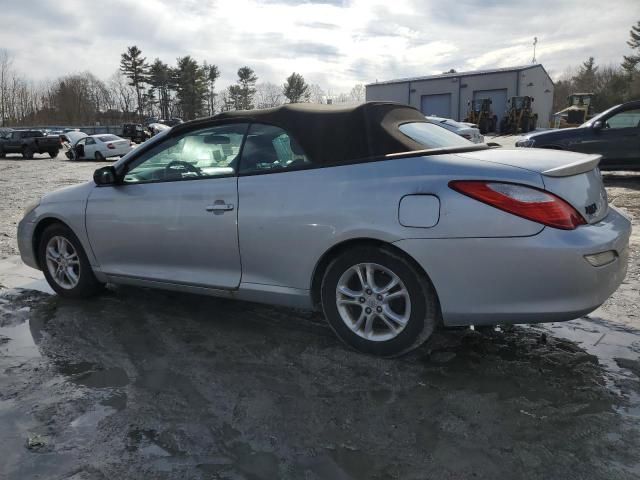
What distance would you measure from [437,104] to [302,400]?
46.4m

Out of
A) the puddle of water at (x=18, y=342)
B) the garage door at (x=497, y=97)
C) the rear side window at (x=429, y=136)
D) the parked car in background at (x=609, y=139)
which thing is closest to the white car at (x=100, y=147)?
the parked car in background at (x=609, y=139)

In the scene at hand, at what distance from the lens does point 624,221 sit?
3186mm

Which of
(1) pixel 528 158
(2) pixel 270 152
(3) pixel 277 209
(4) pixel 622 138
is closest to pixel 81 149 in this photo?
(4) pixel 622 138

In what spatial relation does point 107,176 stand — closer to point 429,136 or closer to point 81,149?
point 429,136

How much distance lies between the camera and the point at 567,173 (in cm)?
283

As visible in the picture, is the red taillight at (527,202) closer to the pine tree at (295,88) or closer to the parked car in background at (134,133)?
the parked car in background at (134,133)

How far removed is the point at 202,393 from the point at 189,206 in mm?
1399

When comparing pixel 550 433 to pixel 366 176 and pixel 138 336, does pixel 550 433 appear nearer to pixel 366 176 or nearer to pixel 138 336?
pixel 366 176

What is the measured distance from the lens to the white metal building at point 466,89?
42.5 meters

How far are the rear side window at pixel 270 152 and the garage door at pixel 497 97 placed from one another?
141 ft

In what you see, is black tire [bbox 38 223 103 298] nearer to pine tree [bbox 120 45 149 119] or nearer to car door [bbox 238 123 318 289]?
car door [bbox 238 123 318 289]

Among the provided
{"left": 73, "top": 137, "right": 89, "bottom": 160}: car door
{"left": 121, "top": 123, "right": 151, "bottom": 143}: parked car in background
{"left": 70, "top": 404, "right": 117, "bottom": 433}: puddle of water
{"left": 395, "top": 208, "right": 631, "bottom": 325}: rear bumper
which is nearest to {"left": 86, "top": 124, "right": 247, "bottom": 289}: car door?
{"left": 70, "top": 404, "right": 117, "bottom": 433}: puddle of water

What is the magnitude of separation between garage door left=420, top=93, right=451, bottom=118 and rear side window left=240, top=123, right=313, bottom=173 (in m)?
44.0

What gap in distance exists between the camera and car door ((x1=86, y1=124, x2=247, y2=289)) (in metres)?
3.60
